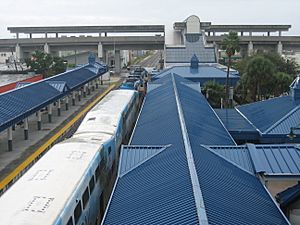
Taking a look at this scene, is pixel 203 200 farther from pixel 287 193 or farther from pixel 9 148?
pixel 9 148

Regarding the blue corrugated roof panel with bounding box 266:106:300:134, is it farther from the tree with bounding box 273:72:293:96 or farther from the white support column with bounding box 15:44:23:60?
the white support column with bounding box 15:44:23:60

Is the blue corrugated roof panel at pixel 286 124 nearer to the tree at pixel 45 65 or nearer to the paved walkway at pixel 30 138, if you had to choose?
the paved walkway at pixel 30 138

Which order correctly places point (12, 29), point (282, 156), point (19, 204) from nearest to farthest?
point (19, 204) → point (282, 156) → point (12, 29)

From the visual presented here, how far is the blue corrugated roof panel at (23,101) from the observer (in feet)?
101

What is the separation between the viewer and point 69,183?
1545 cm

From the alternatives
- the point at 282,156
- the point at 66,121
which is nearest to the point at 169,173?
the point at 282,156

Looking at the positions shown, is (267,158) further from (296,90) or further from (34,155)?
(34,155)

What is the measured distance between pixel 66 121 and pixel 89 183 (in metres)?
27.8

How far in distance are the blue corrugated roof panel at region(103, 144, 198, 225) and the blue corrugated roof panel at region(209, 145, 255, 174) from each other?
2285mm

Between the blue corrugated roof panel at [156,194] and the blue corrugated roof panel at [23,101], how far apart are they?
15.3 m

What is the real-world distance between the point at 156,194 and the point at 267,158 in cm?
687

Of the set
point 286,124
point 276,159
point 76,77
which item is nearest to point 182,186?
point 276,159

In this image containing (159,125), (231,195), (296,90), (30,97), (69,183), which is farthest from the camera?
(30,97)

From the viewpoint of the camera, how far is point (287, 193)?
17.7 m
